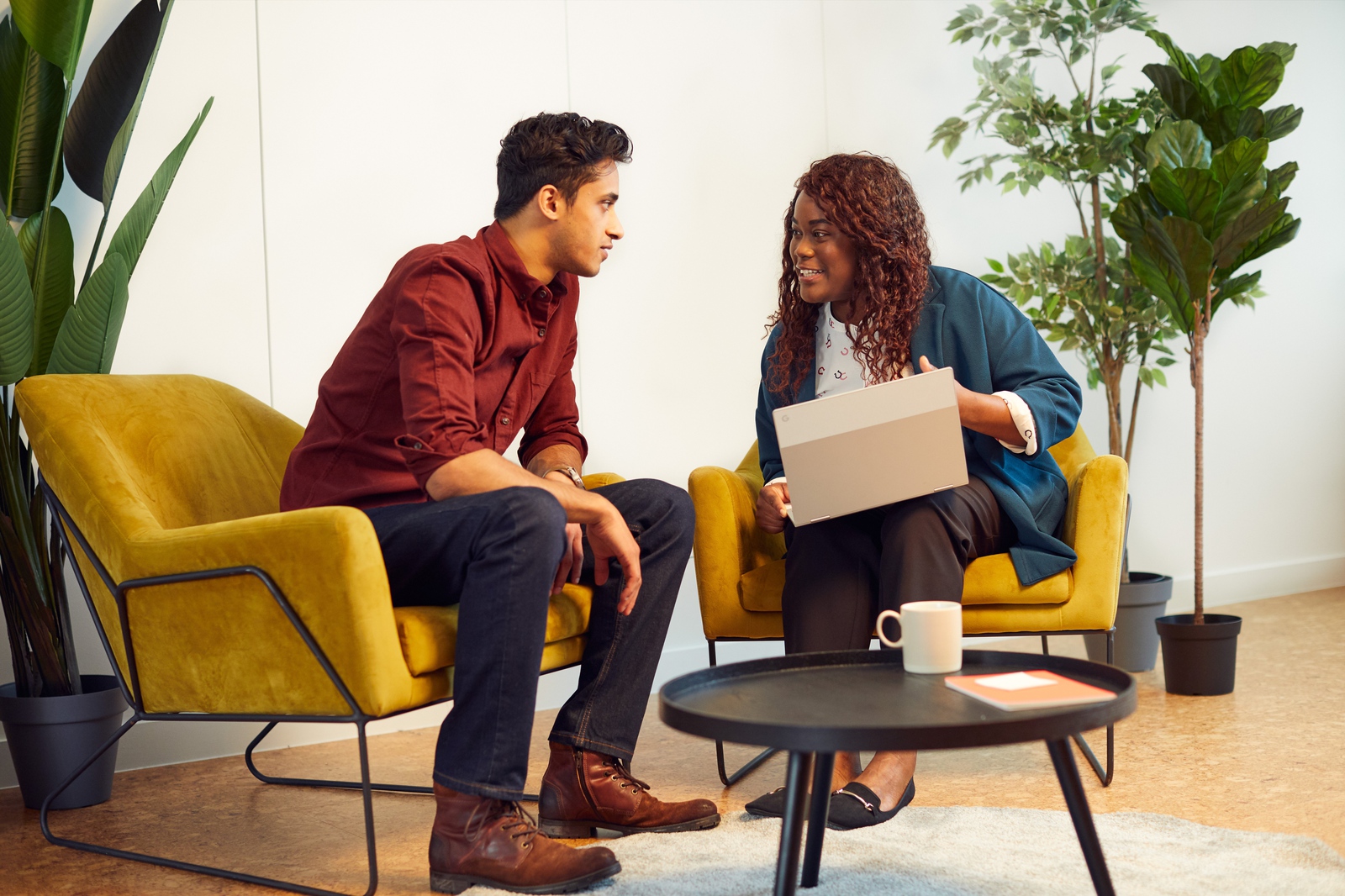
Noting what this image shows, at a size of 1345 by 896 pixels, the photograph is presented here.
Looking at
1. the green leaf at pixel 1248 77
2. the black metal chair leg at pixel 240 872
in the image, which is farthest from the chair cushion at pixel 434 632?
the green leaf at pixel 1248 77

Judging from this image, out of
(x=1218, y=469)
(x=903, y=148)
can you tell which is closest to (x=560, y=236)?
(x=903, y=148)

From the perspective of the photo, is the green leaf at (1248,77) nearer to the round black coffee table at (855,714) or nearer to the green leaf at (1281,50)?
the green leaf at (1281,50)

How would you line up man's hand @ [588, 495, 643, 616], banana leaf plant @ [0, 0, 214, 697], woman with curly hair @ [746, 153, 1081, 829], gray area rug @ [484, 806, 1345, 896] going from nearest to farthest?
gray area rug @ [484, 806, 1345, 896] < man's hand @ [588, 495, 643, 616] < woman with curly hair @ [746, 153, 1081, 829] < banana leaf plant @ [0, 0, 214, 697]

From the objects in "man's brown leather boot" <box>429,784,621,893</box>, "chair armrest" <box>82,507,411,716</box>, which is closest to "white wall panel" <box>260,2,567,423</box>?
"chair armrest" <box>82,507,411,716</box>

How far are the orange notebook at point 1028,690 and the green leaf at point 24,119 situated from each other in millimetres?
1959

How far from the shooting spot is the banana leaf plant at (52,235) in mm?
2191

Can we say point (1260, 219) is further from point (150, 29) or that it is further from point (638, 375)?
point (150, 29)

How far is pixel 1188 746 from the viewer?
242 cm

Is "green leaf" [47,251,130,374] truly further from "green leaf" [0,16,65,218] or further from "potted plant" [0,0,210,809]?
"green leaf" [0,16,65,218]

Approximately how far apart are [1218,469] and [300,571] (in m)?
3.61

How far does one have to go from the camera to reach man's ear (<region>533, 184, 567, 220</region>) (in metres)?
2.01

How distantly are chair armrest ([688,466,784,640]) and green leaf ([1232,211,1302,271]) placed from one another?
1.47 m

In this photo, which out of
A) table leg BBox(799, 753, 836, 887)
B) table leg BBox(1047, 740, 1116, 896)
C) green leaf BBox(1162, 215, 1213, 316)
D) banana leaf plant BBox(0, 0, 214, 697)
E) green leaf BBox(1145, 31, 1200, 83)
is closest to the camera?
table leg BBox(1047, 740, 1116, 896)

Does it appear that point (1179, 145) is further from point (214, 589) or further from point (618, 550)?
point (214, 589)
